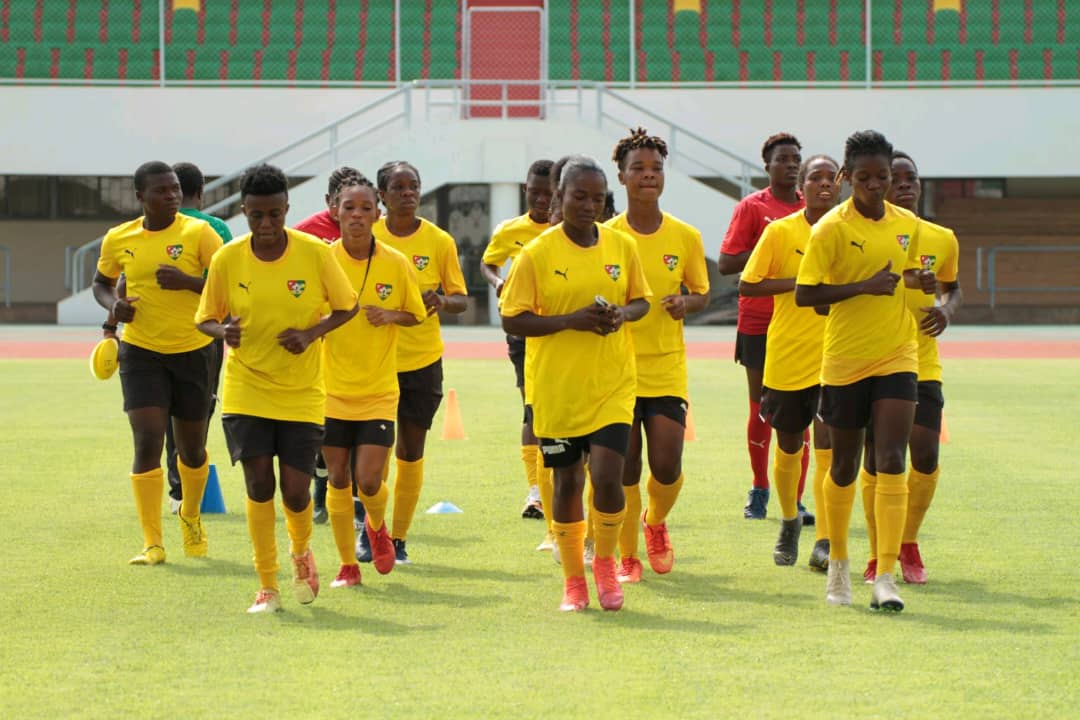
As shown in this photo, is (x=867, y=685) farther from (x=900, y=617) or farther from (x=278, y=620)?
(x=278, y=620)

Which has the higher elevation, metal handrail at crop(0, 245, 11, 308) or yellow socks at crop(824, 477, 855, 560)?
metal handrail at crop(0, 245, 11, 308)

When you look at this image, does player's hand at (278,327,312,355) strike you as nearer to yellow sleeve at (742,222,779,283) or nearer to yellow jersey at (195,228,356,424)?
yellow jersey at (195,228,356,424)

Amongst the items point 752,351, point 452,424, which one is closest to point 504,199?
point 452,424

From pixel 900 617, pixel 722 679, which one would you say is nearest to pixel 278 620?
pixel 722 679

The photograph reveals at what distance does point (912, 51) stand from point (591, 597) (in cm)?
2989

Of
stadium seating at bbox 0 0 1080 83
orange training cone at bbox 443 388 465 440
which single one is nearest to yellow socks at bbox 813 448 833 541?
orange training cone at bbox 443 388 465 440

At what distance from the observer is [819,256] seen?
6984mm

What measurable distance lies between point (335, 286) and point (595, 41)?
29.1 meters

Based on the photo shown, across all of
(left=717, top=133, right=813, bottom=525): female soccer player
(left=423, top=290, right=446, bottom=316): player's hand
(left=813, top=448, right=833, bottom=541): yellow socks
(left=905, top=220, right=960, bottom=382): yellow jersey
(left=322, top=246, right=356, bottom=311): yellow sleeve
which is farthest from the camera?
(left=717, top=133, right=813, bottom=525): female soccer player

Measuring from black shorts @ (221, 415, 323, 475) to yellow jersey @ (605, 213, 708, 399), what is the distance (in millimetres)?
1481

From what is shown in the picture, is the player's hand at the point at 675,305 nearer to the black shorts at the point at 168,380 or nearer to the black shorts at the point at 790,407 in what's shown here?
the black shorts at the point at 790,407

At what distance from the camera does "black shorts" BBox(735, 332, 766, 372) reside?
9477mm

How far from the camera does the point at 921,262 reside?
7.41 m

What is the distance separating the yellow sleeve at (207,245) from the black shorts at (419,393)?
1.08 metres
